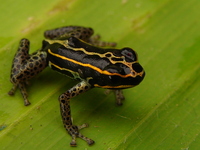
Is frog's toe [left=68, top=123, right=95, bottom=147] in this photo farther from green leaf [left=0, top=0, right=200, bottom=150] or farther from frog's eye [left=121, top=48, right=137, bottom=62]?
frog's eye [left=121, top=48, right=137, bottom=62]

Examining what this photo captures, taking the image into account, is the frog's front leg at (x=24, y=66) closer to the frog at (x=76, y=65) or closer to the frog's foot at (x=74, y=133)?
the frog at (x=76, y=65)

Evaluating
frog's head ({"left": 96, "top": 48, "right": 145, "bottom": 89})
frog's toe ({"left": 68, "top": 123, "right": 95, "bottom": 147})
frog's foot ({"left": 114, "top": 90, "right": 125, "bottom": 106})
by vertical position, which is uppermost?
frog's head ({"left": 96, "top": 48, "right": 145, "bottom": 89})

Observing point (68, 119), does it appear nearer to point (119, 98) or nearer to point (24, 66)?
point (119, 98)

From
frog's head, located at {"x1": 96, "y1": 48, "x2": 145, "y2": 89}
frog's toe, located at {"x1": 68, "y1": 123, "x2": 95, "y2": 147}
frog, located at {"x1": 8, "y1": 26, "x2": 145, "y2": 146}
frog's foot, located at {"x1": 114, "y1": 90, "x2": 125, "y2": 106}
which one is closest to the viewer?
frog's head, located at {"x1": 96, "y1": 48, "x2": 145, "y2": 89}

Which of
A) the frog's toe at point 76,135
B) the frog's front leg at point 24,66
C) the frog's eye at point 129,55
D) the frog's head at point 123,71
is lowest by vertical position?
the frog's toe at point 76,135

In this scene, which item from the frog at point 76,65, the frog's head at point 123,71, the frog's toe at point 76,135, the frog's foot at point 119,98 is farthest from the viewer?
the frog's foot at point 119,98

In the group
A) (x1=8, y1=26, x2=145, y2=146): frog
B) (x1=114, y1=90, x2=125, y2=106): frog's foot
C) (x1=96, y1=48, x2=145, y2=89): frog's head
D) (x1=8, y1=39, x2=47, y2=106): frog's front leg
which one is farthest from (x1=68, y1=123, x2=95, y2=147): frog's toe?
(x1=8, y1=39, x2=47, y2=106): frog's front leg

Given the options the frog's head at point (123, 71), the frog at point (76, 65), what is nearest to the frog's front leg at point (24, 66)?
the frog at point (76, 65)
